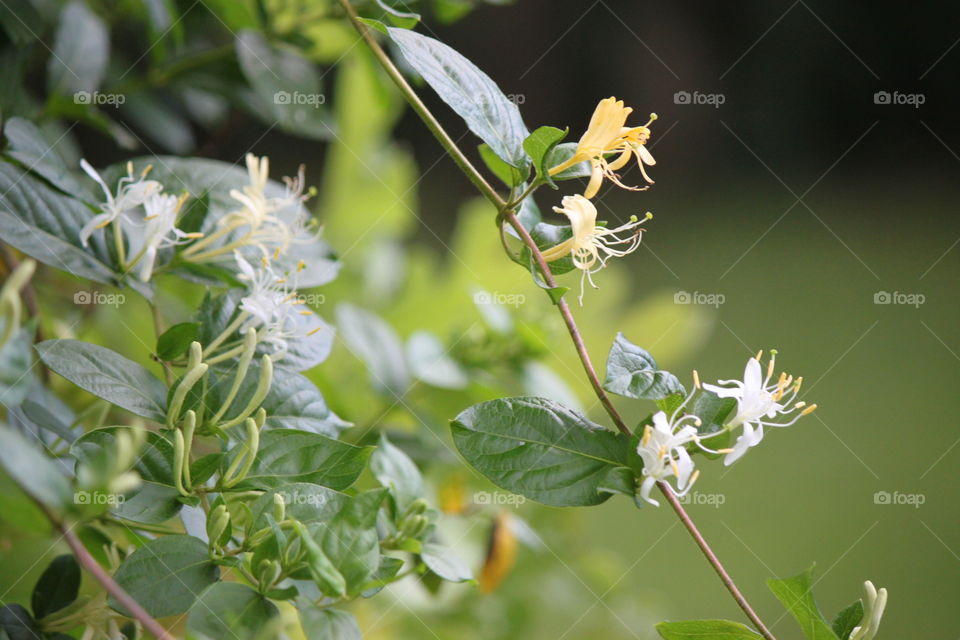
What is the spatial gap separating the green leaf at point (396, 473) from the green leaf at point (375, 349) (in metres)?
0.15

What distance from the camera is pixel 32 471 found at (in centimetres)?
20

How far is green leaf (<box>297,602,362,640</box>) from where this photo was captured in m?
0.27

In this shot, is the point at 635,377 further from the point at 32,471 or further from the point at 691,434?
the point at 32,471

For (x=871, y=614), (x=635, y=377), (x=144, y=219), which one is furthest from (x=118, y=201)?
(x=871, y=614)

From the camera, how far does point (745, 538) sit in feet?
4.16

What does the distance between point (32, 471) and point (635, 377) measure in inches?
7.6

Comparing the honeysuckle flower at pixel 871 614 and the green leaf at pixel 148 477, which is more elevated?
the honeysuckle flower at pixel 871 614

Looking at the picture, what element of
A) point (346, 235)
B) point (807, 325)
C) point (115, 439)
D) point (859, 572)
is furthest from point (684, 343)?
point (807, 325)

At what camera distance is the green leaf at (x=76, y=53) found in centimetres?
46

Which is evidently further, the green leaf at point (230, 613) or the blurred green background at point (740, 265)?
the blurred green background at point (740, 265)

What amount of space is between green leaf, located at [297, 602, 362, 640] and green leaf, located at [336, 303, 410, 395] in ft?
0.87

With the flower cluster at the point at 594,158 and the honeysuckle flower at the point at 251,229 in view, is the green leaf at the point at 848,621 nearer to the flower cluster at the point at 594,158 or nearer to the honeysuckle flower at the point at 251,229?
the flower cluster at the point at 594,158

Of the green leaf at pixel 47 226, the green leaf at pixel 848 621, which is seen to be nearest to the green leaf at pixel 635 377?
the green leaf at pixel 848 621

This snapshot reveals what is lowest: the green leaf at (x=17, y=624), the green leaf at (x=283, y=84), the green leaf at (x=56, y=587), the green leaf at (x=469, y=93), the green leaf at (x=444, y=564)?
the green leaf at (x=17, y=624)
